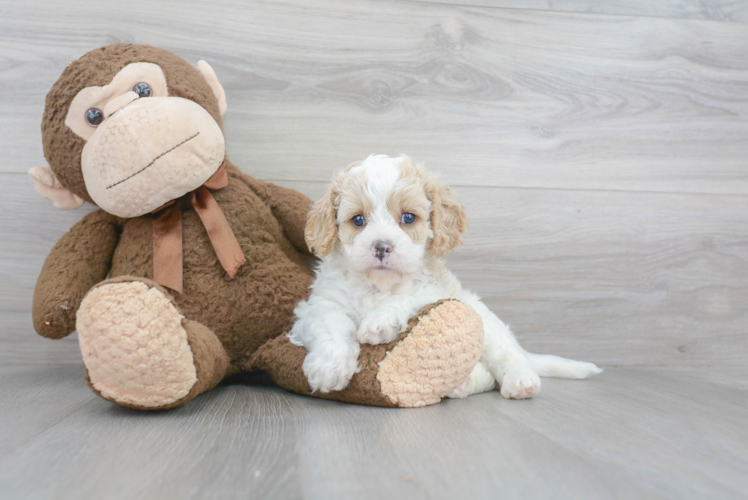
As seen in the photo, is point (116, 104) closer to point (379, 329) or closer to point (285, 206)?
point (285, 206)

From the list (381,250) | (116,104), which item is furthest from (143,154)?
(381,250)

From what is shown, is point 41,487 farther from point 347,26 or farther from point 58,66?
point 347,26

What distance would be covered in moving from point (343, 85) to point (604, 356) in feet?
4.24

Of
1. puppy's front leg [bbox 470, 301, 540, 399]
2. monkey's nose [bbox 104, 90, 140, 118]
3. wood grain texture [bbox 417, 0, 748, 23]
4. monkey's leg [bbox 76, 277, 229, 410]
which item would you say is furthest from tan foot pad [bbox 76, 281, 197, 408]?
wood grain texture [bbox 417, 0, 748, 23]

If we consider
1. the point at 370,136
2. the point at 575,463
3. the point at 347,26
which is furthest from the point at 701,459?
the point at 347,26

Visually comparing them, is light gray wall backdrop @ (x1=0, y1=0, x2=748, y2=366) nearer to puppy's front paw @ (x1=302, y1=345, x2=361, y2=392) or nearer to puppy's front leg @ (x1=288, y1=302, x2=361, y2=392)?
puppy's front leg @ (x1=288, y1=302, x2=361, y2=392)

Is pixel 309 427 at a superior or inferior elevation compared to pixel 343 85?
inferior

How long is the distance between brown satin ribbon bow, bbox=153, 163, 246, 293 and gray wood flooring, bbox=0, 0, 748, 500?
1.03 feet

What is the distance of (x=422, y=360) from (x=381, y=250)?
25 cm

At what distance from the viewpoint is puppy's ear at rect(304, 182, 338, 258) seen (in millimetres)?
1276

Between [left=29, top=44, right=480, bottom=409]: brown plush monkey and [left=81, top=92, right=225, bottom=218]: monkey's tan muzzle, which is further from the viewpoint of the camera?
[left=81, top=92, right=225, bottom=218]: monkey's tan muzzle

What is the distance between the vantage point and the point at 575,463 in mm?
824

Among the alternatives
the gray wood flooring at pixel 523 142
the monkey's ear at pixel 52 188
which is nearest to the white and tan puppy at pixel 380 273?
the gray wood flooring at pixel 523 142

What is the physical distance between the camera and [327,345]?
113cm
